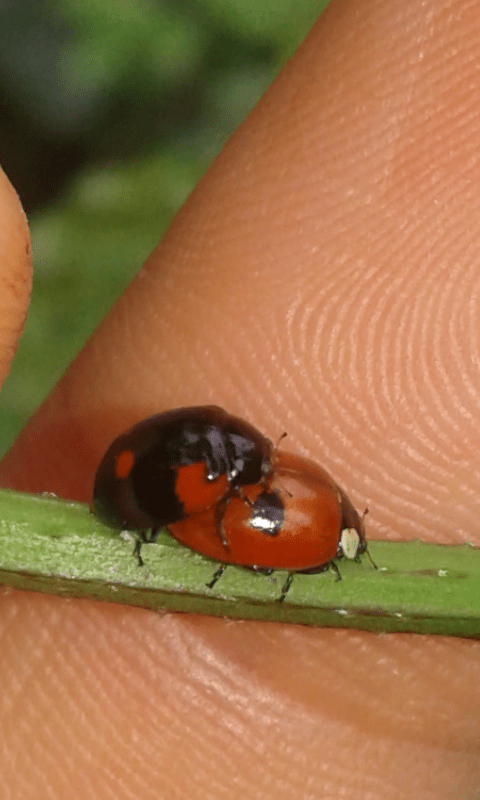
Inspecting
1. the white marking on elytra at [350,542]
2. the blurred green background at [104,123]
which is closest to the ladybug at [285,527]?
the white marking on elytra at [350,542]

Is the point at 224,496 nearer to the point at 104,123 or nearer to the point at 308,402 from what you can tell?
the point at 308,402

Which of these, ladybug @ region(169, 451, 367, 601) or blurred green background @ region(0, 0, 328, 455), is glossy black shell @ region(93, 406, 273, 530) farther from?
blurred green background @ region(0, 0, 328, 455)

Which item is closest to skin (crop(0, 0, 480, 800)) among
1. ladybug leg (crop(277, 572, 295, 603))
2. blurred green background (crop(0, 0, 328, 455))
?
blurred green background (crop(0, 0, 328, 455))

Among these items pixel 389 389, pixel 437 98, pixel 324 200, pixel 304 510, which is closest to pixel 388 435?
pixel 389 389

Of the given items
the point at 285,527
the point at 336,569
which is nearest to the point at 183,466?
the point at 285,527

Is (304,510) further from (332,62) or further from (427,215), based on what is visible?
(332,62)

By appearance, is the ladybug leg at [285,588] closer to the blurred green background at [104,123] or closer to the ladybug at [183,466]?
the ladybug at [183,466]
